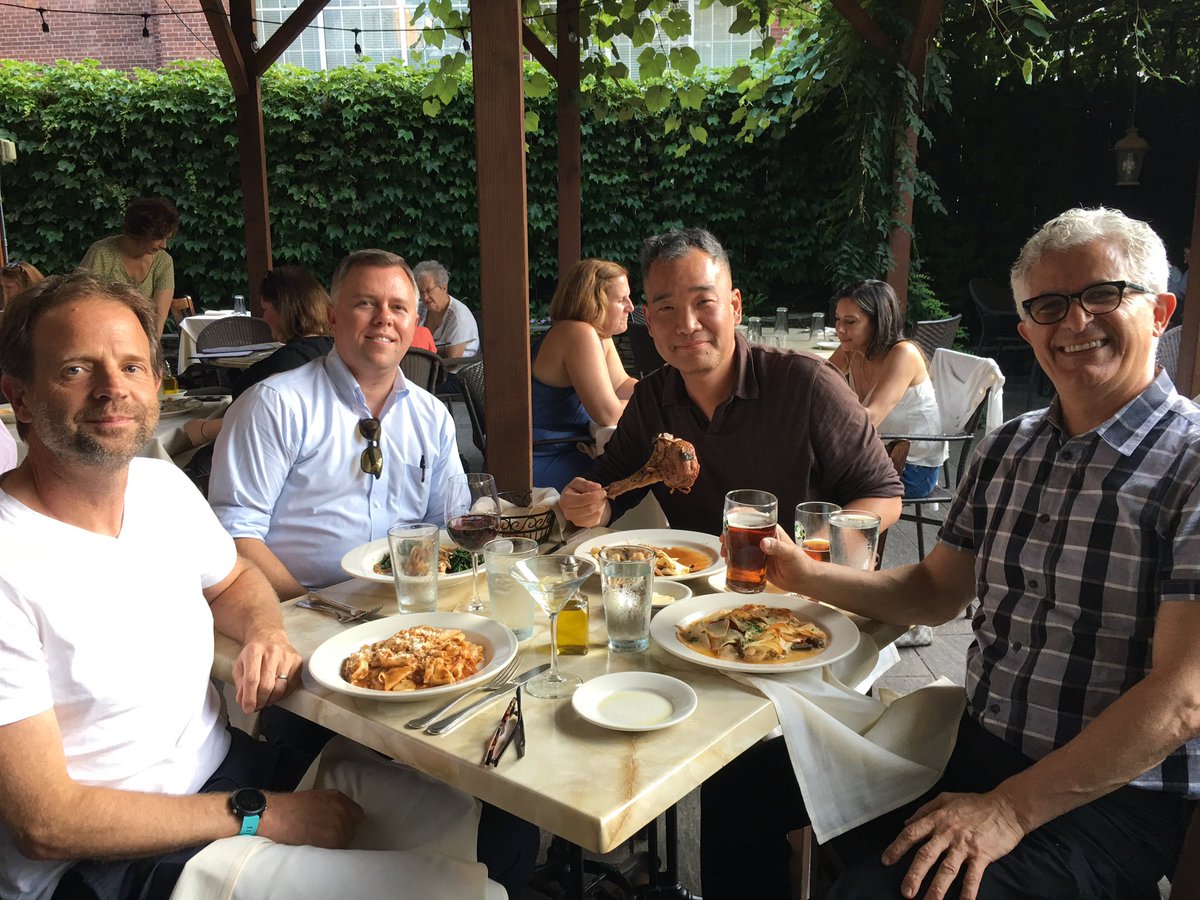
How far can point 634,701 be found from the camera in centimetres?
136

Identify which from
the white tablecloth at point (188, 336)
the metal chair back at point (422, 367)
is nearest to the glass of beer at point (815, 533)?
the metal chair back at point (422, 367)

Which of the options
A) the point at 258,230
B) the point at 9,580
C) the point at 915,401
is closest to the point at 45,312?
the point at 9,580

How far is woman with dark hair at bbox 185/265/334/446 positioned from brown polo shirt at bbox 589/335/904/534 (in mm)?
1804

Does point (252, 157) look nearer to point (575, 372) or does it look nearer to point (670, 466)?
point (575, 372)

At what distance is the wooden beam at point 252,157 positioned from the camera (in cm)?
612

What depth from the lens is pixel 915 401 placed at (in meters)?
4.07

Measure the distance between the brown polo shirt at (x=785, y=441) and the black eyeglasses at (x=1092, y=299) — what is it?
80cm

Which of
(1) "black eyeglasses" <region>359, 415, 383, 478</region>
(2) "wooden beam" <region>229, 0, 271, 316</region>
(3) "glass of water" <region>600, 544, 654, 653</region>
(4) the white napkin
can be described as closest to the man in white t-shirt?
(3) "glass of water" <region>600, 544, 654, 653</region>

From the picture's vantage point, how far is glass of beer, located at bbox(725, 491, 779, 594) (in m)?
1.73

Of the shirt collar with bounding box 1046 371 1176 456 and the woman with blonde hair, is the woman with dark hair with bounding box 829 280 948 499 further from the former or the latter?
the shirt collar with bounding box 1046 371 1176 456

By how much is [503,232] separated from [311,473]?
907mm

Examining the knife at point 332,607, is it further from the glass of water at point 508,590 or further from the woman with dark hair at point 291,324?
the woman with dark hair at point 291,324

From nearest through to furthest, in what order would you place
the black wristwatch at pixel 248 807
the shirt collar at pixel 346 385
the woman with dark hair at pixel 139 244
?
the black wristwatch at pixel 248 807
the shirt collar at pixel 346 385
the woman with dark hair at pixel 139 244

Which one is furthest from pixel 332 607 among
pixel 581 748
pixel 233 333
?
pixel 233 333
